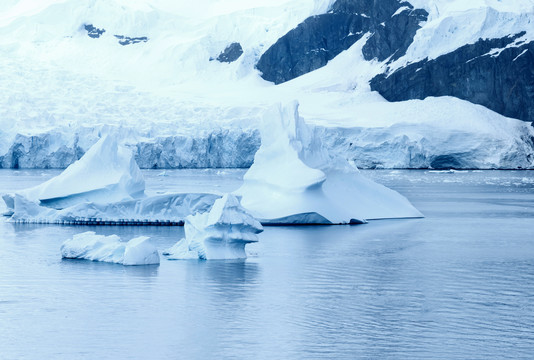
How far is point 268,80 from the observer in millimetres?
88812

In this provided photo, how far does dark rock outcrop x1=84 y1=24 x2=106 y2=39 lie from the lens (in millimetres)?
91062

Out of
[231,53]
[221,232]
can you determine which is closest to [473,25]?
[231,53]

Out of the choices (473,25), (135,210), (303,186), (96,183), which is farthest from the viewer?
(473,25)

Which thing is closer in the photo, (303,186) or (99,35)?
(303,186)

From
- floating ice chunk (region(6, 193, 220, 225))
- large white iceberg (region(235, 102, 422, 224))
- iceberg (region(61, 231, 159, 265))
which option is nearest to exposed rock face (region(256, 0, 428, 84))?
large white iceberg (region(235, 102, 422, 224))

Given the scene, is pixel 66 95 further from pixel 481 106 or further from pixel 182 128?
pixel 481 106

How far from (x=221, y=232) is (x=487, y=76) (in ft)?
210

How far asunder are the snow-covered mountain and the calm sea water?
36.4 m

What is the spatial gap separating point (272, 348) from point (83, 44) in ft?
274

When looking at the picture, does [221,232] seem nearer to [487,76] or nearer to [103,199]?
[103,199]

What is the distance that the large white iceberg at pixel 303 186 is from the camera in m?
21.1

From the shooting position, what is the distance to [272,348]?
9188mm

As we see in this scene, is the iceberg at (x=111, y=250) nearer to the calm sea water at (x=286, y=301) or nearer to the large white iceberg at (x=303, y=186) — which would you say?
the calm sea water at (x=286, y=301)

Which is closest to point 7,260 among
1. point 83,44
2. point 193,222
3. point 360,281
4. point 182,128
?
point 193,222
